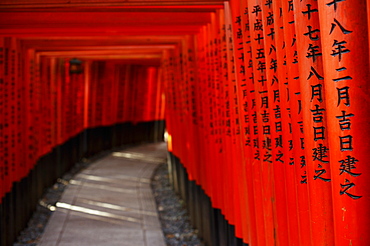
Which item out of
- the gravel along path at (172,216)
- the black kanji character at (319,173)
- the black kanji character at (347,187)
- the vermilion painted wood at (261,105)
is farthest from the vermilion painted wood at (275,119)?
the gravel along path at (172,216)

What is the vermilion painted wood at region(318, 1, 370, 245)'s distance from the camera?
2.26 metres

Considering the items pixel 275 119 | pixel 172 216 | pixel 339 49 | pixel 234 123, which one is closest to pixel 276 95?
pixel 275 119

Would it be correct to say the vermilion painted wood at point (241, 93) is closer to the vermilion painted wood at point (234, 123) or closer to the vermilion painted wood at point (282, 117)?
the vermilion painted wood at point (234, 123)

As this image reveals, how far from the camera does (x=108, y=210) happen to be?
32.8 feet

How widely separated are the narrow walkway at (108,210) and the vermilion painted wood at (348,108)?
5700 millimetres

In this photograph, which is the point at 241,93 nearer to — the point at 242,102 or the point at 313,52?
the point at 242,102

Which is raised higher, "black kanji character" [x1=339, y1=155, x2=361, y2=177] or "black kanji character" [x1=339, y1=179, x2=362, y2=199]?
"black kanji character" [x1=339, y1=155, x2=361, y2=177]

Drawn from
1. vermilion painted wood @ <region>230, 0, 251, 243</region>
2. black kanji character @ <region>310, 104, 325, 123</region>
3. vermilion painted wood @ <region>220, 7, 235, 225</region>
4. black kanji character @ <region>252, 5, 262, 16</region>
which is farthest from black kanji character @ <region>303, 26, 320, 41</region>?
vermilion painted wood @ <region>220, 7, 235, 225</region>

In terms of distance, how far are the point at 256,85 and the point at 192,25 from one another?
298 centimetres

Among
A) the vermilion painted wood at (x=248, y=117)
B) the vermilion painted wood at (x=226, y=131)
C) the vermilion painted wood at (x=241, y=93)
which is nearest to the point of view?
the vermilion painted wood at (x=248, y=117)

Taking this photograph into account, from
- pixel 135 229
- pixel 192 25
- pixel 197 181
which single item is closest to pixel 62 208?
pixel 135 229

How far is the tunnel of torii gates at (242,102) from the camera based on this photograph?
2346 mm

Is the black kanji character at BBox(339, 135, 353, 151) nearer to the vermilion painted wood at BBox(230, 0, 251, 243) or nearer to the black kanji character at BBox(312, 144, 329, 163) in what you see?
the black kanji character at BBox(312, 144, 329, 163)

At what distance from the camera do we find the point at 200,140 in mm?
7984
